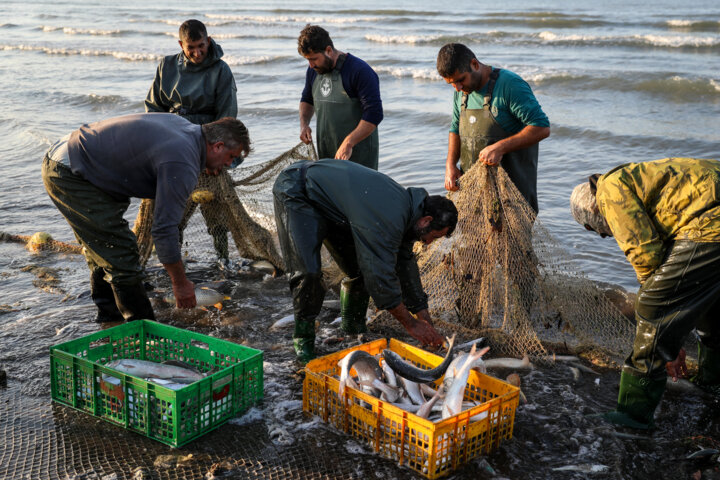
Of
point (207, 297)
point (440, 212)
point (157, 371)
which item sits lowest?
point (207, 297)

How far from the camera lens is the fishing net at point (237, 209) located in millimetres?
6711

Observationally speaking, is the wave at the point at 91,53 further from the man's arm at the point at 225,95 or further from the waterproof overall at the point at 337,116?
the waterproof overall at the point at 337,116

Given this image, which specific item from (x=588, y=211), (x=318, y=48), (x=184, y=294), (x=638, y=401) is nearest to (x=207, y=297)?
(x=184, y=294)

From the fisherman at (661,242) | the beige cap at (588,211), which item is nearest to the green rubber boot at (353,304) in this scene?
the beige cap at (588,211)

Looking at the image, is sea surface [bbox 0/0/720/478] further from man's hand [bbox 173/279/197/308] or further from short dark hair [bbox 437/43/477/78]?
short dark hair [bbox 437/43/477/78]

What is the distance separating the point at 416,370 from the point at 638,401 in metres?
1.39

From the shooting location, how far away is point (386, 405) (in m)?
3.73

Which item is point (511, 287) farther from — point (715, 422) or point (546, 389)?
point (715, 422)

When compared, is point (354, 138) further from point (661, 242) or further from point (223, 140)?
point (661, 242)

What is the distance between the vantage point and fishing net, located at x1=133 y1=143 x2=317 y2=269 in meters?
6.71

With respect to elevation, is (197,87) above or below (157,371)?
above

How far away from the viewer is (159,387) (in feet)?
12.2

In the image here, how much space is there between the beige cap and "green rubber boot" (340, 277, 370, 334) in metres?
1.82

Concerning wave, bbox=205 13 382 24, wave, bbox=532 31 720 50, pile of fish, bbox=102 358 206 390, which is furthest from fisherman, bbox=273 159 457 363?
wave, bbox=205 13 382 24
